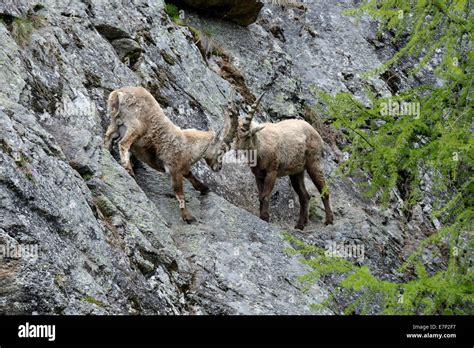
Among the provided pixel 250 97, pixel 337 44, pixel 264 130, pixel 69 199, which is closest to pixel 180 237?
pixel 69 199

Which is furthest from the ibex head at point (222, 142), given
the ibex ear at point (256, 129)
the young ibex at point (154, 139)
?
the ibex ear at point (256, 129)

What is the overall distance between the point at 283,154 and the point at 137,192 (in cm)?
406

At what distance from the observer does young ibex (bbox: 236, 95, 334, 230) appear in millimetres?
12617

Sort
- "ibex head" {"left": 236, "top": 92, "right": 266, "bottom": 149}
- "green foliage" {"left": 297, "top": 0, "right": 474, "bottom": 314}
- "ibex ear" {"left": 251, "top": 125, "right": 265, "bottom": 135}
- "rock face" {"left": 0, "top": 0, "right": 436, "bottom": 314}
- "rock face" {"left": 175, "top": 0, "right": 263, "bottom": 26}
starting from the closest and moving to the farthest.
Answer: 1. "green foliage" {"left": 297, "top": 0, "right": 474, "bottom": 314}
2. "rock face" {"left": 0, "top": 0, "right": 436, "bottom": 314}
3. "ibex head" {"left": 236, "top": 92, "right": 266, "bottom": 149}
4. "ibex ear" {"left": 251, "top": 125, "right": 265, "bottom": 135}
5. "rock face" {"left": 175, "top": 0, "right": 263, "bottom": 26}

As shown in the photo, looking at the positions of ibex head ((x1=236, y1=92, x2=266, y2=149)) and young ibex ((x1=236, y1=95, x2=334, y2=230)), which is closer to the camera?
ibex head ((x1=236, y1=92, x2=266, y2=149))

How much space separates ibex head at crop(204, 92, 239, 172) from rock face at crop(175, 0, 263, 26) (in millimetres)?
6327

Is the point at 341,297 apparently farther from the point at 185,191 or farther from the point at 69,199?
the point at 69,199

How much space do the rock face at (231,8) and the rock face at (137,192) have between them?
7 cm

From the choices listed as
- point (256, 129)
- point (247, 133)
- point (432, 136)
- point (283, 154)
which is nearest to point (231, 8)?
point (283, 154)

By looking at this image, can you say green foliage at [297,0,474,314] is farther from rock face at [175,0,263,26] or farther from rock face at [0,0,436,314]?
rock face at [175,0,263,26]

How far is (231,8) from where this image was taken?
17953mm

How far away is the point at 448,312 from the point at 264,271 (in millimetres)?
4563

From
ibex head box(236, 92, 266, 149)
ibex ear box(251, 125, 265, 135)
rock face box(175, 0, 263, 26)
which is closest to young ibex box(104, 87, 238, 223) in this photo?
ibex head box(236, 92, 266, 149)

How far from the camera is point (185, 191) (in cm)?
1192
